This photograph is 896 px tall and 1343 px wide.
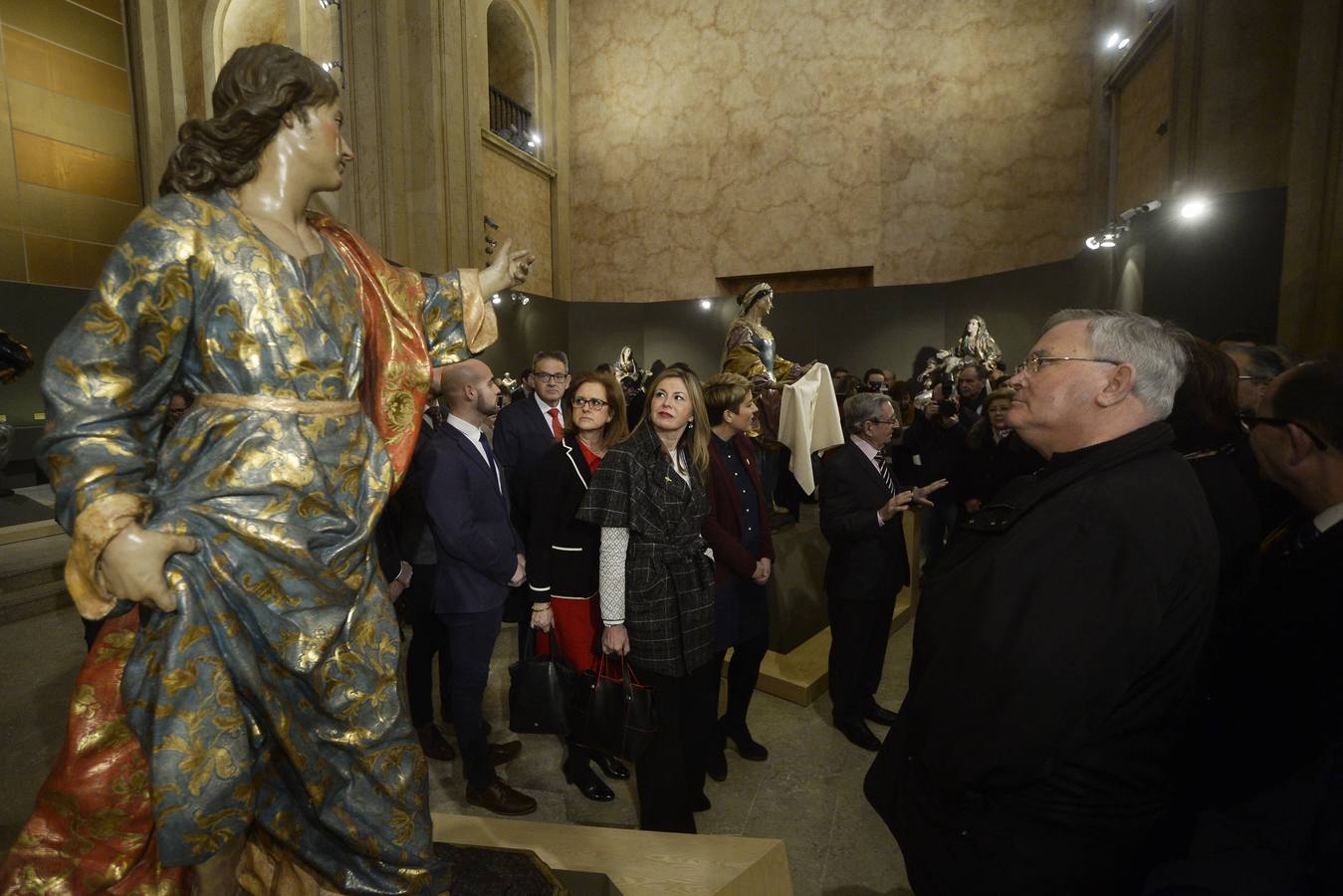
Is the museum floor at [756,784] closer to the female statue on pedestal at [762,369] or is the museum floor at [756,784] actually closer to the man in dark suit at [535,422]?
the man in dark suit at [535,422]

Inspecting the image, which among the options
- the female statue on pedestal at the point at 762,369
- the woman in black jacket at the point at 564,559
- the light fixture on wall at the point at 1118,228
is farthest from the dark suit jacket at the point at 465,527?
the light fixture on wall at the point at 1118,228

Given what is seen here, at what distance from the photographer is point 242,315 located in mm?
1309

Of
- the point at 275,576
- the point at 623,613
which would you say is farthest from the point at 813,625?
the point at 275,576

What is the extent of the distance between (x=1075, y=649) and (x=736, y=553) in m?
1.74

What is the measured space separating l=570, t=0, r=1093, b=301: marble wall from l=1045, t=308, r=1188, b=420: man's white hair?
1163 centimetres

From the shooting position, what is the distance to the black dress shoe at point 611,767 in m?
3.28

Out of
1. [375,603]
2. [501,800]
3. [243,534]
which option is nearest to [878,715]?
[501,800]

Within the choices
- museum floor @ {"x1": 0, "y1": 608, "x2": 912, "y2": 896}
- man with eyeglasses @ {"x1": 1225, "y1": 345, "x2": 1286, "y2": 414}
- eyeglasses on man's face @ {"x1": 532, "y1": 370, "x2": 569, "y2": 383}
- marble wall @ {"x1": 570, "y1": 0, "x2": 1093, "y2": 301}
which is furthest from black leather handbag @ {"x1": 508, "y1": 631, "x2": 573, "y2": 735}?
marble wall @ {"x1": 570, "y1": 0, "x2": 1093, "y2": 301}

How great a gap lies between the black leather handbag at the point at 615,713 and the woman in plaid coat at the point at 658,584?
55 millimetres

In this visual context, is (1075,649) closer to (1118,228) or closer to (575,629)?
(575,629)

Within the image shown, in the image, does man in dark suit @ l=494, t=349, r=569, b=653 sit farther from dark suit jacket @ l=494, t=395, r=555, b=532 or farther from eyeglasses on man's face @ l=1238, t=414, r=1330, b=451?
eyeglasses on man's face @ l=1238, t=414, r=1330, b=451

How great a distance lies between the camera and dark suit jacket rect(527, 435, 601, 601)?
285 cm

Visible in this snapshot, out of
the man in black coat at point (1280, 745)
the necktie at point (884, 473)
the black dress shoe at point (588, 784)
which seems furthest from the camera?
the necktie at point (884, 473)

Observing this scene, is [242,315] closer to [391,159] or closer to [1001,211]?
[391,159]
